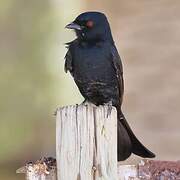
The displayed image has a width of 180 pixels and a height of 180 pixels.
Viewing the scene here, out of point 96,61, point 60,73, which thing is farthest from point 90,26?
point 60,73

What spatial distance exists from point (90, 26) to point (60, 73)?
1708 millimetres

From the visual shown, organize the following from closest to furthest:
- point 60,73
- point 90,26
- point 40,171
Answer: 1. point 40,171
2. point 90,26
3. point 60,73

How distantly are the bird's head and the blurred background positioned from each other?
4.94 feet

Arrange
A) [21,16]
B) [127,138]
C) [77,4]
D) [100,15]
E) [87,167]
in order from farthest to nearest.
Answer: [77,4] → [21,16] → [100,15] → [127,138] → [87,167]

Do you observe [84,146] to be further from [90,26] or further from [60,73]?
[60,73]

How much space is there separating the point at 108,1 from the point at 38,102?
1186 millimetres

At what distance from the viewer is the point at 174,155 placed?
18.4 ft

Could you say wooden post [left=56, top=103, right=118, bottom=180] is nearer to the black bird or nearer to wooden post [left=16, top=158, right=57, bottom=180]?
wooden post [left=16, top=158, right=57, bottom=180]

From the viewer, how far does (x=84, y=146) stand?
81.9 inches

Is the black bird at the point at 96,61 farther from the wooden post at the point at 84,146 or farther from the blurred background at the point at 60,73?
the wooden post at the point at 84,146

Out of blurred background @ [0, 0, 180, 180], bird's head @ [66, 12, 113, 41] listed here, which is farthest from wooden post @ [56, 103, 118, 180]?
blurred background @ [0, 0, 180, 180]

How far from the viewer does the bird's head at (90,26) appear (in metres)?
3.52

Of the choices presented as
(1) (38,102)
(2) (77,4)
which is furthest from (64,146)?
(2) (77,4)

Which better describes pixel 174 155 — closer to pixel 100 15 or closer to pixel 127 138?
pixel 100 15
